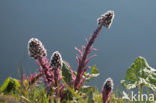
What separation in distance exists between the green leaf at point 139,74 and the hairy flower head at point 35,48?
972mm

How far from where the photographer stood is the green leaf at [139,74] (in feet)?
7.36

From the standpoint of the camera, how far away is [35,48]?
168 centimetres

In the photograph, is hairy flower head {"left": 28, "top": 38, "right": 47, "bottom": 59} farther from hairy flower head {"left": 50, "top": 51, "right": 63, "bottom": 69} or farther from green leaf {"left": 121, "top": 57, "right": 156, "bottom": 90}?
green leaf {"left": 121, "top": 57, "right": 156, "bottom": 90}

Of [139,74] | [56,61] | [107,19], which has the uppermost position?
[107,19]

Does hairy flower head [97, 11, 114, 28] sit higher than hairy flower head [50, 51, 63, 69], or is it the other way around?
hairy flower head [97, 11, 114, 28]

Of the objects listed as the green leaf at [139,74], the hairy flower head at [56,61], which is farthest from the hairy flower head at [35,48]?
the green leaf at [139,74]

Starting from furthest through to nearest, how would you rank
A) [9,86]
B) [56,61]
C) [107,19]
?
[9,86], [107,19], [56,61]

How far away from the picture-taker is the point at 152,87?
84.3 inches

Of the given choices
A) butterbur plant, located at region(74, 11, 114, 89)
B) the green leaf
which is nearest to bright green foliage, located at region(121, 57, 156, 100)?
the green leaf

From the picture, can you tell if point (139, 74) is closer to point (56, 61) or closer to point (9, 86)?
A: point (56, 61)

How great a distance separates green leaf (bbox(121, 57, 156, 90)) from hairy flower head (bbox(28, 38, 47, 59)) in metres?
0.97

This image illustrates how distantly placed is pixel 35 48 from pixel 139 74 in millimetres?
1148

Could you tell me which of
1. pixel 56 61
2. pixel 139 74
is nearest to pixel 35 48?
pixel 56 61

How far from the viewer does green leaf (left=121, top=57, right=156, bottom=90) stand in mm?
2242
